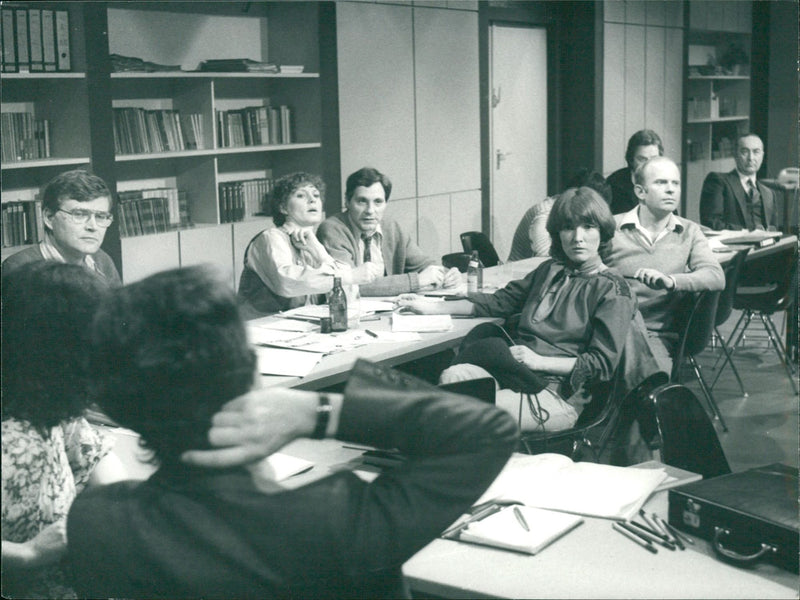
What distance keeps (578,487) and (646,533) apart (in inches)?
9.7

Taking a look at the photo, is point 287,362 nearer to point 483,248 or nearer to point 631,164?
point 483,248

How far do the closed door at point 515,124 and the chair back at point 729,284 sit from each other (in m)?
3.24

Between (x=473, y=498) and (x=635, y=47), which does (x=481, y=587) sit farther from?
(x=635, y=47)

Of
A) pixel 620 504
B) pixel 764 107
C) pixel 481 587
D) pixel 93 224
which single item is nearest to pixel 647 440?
pixel 620 504

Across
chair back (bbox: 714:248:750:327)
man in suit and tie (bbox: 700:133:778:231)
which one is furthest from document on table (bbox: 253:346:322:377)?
man in suit and tie (bbox: 700:133:778:231)

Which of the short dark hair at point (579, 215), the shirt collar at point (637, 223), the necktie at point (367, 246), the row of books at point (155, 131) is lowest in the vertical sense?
the necktie at point (367, 246)

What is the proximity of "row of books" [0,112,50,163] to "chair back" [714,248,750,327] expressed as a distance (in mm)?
3627

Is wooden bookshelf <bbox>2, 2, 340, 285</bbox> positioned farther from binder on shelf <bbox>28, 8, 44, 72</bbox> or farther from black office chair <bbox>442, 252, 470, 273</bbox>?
black office chair <bbox>442, 252, 470, 273</bbox>

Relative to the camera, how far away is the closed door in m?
8.21

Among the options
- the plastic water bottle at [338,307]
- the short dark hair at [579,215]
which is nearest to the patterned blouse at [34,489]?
the plastic water bottle at [338,307]

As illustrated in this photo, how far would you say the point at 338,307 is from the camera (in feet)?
12.1

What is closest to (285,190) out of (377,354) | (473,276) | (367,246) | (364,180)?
(364,180)

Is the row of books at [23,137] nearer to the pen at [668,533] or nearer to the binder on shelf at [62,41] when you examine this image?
the binder on shelf at [62,41]

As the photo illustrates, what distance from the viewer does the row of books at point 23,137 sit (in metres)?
4.85
